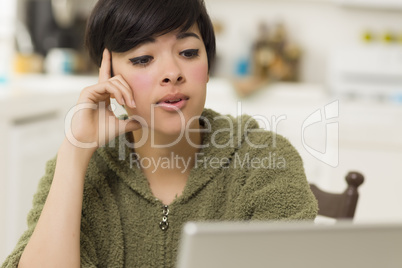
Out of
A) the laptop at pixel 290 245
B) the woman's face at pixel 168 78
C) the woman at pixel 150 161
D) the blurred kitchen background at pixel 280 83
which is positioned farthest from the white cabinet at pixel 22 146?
the laptop at pixel 290 245

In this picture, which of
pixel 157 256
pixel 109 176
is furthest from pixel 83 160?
pixel 157 256

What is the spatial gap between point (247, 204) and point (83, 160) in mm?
290

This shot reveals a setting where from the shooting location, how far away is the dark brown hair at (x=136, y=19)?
2.90 feet

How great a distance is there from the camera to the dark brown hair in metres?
0.88

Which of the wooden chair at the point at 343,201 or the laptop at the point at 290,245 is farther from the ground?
the laptop at the point at 290,245

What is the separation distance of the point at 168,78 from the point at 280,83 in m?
2.31

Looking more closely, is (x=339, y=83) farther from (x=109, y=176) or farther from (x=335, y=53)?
(x=109, y=176)

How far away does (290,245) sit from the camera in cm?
44

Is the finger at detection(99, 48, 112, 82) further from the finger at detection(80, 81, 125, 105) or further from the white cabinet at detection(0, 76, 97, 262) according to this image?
the white cabinet at detection(0, 76, 97, 262)

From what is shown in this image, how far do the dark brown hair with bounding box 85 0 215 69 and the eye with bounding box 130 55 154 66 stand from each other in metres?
0.02

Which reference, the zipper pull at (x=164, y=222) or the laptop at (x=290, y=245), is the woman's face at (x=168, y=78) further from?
the laptop at (x=290, y=245)

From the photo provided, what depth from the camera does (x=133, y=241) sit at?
0.99 m

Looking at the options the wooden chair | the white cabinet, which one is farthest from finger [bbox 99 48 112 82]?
the white cabinet

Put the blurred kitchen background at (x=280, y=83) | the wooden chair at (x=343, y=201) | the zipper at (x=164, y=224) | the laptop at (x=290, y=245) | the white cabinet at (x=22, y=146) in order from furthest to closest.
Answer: the blurred kitchen background at (x=280, y=83), the white cabinet at (x=22, y=146), the wooden chair at (x=343, y=201), the zipper at (x=164, y=224), the laptop at (x=290, y=245)
